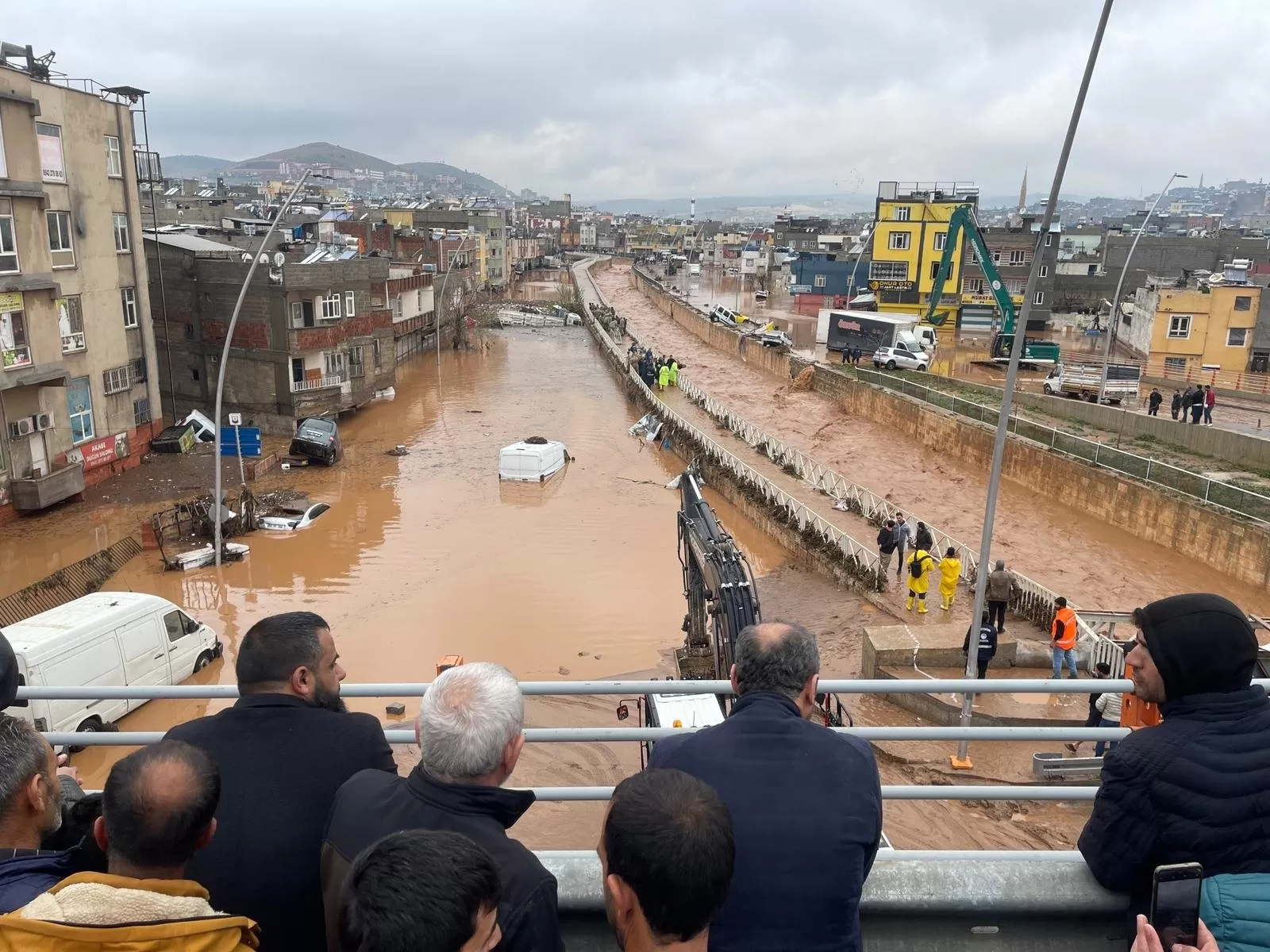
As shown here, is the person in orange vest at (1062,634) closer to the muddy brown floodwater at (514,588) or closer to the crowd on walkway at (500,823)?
the muddy brown floodwater at (514,588)

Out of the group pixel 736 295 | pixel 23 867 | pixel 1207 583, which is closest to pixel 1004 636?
pixel 1207 583

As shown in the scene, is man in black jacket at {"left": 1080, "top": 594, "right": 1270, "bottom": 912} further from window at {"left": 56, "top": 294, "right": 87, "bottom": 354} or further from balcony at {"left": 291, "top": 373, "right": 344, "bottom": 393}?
balcony at {"left": 291, "top": 373, "right": 344, "bottom": 393}

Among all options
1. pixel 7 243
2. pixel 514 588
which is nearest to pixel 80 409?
pixel 7 243

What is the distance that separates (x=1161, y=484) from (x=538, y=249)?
128894 mm

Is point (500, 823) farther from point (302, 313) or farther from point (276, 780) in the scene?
point (302, 313)

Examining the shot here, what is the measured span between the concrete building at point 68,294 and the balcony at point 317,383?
4.88 m

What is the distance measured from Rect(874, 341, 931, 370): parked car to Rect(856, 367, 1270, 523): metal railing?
8834 mm

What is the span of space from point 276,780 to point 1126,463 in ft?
81.1

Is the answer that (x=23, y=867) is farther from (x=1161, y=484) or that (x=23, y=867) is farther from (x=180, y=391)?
(x=180, y=391)

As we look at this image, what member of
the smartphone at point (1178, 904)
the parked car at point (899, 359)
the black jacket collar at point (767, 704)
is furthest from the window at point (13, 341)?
the parked car at point (899, 359)

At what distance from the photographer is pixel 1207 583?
63.9 ft

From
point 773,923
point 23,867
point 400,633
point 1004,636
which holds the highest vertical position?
point 23,867

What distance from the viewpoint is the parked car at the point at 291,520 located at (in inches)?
914

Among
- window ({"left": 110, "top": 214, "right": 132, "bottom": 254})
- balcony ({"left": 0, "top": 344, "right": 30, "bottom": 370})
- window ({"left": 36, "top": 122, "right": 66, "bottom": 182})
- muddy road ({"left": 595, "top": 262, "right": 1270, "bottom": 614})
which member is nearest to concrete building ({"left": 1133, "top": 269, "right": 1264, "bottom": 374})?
muddy road ({"left": 595, "top": 262, "right": 1270, "bottom": 614})
